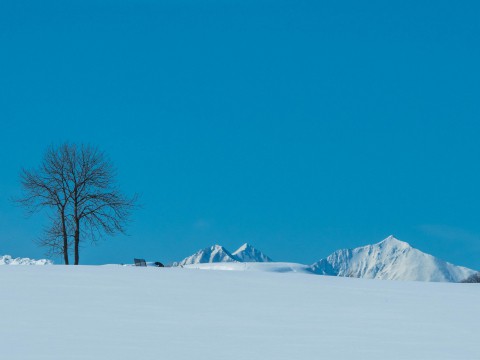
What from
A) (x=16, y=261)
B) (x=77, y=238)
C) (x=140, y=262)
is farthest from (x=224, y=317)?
(x=16, y=261)

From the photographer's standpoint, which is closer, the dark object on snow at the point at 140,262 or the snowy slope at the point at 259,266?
the dark object on snow at the point at 140,262

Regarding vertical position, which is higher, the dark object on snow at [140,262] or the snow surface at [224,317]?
the dark object on snow at [140,262]

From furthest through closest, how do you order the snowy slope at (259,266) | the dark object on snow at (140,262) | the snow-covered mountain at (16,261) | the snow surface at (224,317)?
the snowy slope at (259,266), the snow-covered mountain at (16,261), the dark object on snow at (140,262), the snow surface at (224,317)

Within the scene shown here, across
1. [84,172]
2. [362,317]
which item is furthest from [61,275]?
[84,172]

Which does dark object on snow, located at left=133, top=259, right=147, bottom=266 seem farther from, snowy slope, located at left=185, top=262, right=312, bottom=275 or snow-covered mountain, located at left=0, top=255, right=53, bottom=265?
snowy slope, located at left=185, top=262, right=312, bottom=275

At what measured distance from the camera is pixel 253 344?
49.4ft

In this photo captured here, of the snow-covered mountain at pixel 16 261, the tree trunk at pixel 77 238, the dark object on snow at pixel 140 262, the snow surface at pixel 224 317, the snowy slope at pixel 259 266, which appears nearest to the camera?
the snow surface at pixel 224 317

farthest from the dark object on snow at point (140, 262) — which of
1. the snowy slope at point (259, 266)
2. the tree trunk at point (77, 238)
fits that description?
the snowy slope at point (259, 266)

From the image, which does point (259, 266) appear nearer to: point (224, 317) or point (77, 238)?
point (77, 238)

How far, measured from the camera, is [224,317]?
61.1ft

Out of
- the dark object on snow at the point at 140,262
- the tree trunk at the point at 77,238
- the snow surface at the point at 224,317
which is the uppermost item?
the tree trunk at the point at 77,238

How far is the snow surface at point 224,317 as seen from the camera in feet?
47.0

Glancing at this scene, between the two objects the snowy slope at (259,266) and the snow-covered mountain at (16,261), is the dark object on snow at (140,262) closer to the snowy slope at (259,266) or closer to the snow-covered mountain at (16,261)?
the snow-covered mountain at (16,261)

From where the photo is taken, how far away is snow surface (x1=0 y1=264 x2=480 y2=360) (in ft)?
47.0
